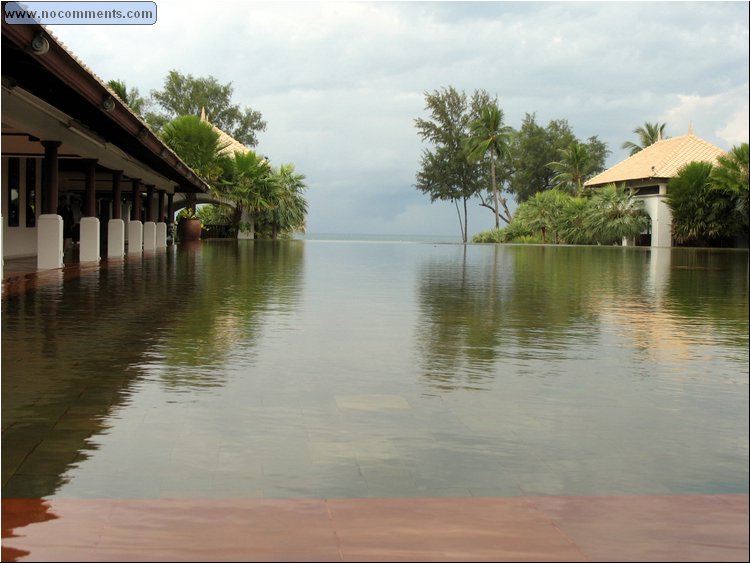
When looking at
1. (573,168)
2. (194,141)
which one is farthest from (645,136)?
(194,141)

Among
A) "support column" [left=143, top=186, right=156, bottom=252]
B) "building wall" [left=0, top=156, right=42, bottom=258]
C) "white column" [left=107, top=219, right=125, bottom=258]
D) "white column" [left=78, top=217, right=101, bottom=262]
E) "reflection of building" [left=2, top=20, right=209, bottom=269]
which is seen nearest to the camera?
"reflection of building" [left=2, top=20, right=209, bottom=269]

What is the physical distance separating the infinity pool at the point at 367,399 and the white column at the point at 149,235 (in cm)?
2095

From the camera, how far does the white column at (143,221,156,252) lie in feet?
108

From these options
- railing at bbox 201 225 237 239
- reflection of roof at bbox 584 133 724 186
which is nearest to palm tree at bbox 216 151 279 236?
railing at bbox 201 225 237 239

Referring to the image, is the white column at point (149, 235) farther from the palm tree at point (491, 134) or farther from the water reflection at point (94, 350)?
the palm tree at point (491, 134)

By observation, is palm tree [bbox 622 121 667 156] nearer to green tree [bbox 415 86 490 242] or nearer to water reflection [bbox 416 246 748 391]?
green tree [bbox 415 86 490 242]

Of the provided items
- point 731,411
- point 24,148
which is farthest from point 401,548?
point 24,148

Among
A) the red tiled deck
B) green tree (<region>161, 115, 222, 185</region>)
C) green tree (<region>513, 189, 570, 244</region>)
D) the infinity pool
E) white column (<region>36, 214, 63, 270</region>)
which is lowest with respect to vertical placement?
the red tiled deck

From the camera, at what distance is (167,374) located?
6652mm

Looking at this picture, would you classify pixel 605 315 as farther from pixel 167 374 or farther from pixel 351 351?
pixel 167 374

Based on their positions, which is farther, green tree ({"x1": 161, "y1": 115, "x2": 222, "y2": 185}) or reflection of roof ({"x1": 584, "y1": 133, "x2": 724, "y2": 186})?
reflection of roof ({"x1": 584, "y1": 133, "x2": 724, "y2": 186})

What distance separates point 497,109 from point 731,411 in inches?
2798

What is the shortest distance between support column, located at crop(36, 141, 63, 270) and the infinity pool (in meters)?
6.71

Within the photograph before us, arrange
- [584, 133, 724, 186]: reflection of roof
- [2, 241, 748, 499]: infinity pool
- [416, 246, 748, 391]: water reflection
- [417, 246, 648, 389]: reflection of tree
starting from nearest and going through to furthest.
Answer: [2, 241, 748, 499]: infinity pool
[416, 246, 748, 391]: water reflection
[417, 246, 648, 389]: reflection of tree
[584, 133, 724, 186]: reflection of roof
